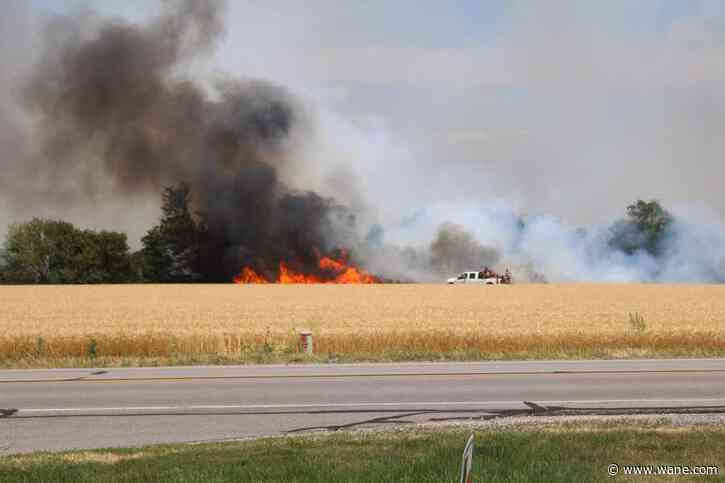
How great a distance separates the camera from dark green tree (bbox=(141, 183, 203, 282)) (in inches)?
3091

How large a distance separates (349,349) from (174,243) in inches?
2607

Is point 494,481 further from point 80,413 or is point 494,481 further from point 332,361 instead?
point 332,361

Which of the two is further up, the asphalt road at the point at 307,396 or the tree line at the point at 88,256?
the tree line at the point at 88,256

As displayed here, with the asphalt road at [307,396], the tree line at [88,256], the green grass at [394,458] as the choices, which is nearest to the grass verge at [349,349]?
the asphalt road at [307,396]

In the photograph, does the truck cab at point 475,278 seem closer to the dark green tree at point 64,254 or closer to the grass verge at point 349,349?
the dark green tree at point 64,254

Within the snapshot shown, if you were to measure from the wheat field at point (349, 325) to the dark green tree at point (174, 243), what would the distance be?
19982mm

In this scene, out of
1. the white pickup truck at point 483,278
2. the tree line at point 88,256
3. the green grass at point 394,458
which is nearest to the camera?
the green grass at point 394,458

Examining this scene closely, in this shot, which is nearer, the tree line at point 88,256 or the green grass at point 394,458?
the green grass at point 394,458

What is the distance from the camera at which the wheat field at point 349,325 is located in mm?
19750

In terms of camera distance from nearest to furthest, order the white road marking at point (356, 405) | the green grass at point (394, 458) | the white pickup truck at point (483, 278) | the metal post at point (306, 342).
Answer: the green grass at point (394, 458)
the white road marking at point (356, 405)
the metal post at point (306, 342)
the white pickup truck at point (483, 278)

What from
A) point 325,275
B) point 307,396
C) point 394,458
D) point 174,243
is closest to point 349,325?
point 307,396

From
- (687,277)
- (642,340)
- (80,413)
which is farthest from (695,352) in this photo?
(687,277)

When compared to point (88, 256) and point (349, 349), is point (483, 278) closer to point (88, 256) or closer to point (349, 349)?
point (88, 256)

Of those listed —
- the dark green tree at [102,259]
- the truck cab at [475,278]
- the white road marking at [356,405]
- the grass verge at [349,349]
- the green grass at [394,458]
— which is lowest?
the green grass at [394,458]
